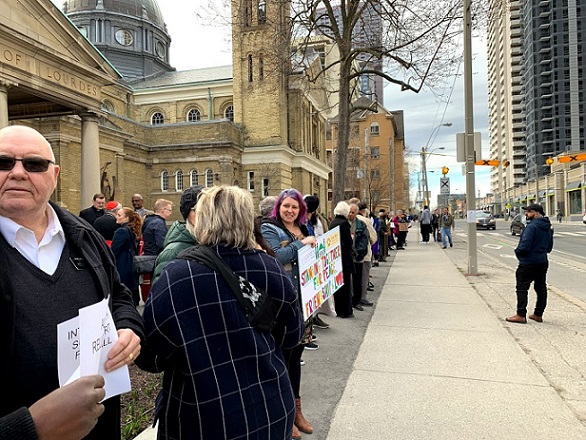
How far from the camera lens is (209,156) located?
38.5 meters

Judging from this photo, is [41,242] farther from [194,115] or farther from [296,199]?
[194,115]

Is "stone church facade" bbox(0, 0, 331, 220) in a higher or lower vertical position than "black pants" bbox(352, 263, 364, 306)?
higher

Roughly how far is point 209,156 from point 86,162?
725 inches

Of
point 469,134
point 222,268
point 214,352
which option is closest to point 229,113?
point 469,134

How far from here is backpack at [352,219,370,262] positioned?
822 centimetres

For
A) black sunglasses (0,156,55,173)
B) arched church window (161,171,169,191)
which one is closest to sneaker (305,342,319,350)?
black sunglasses (0,156,55,173)

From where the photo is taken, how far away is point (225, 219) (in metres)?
2.17

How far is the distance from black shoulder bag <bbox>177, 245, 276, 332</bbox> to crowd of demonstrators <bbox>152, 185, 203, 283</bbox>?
39.9 inches

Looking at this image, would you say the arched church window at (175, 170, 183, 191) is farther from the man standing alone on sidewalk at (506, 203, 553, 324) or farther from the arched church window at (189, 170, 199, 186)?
the man standing alone on sidewalk at (506, 203, 553, 324)

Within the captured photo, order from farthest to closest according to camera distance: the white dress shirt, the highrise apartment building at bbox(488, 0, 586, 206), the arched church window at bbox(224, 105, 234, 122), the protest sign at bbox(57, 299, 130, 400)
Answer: the highrise apartment building at bbox(488, 0, 586, 206) → the arched church window at bbox(224, 105, 234, 122) → the white dress shirt → the protest sign at bbox(57, 299, 130, 400)

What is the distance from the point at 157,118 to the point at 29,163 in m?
51.3

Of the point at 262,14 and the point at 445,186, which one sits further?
the point at 445,186

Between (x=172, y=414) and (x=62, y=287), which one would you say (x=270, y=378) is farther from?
(x=62, y=287)

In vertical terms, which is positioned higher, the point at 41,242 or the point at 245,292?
the point at 41,242
